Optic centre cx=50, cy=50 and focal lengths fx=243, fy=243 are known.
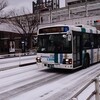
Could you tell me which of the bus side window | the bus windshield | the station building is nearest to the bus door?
the bus windshield

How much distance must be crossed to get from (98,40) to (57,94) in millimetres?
11581

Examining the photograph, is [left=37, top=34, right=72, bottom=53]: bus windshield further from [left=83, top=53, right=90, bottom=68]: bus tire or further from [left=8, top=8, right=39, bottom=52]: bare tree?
[left=8, top=8, right=39, bottom=52]: bare tree

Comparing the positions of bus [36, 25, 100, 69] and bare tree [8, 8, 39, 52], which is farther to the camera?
bare tree [8, 8, 39, 52]

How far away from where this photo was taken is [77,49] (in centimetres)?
1448

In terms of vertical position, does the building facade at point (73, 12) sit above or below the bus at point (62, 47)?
above

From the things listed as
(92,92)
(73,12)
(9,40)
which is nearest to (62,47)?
(92,92)

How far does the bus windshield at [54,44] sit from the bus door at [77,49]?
0.61m

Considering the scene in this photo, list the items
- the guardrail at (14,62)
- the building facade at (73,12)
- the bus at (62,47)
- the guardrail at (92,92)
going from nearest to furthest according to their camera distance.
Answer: the guardrail at (92,92)
the bus at (62,47)
the guardrail at (14,62)
the building facade at (73,12)

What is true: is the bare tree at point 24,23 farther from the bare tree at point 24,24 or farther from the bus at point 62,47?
the bus at point 62,47

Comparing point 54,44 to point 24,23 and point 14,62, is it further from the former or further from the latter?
point 24,23

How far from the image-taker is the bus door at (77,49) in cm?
1394

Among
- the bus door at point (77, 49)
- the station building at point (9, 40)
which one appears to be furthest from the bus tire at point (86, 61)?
the station building at point (9, 40)

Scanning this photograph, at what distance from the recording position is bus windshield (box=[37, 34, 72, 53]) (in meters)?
13.5

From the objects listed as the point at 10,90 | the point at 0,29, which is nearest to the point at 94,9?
the point at 0,29
